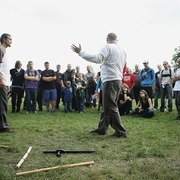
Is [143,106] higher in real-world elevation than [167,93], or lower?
lower

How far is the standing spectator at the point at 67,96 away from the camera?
11984mm

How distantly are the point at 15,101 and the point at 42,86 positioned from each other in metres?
1.24

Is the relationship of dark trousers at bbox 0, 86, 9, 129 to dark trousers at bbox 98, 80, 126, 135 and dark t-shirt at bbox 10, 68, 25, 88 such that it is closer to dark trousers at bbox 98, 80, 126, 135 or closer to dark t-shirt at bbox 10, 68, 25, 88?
dark trousers at bbox 98, 80, 126, 135

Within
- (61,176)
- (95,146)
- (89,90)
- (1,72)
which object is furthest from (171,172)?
(89,90)

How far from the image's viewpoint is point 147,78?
11867 mm

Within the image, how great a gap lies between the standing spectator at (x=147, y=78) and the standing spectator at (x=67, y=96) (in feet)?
10.1

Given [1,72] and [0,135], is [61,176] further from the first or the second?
[1,72]

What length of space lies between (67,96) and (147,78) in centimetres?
340

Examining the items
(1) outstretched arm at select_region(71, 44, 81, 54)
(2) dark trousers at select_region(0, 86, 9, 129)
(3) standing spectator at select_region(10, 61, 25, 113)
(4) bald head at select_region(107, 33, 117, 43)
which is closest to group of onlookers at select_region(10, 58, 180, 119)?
(3) standing spectator at select_region(10, 61, 25, 113)

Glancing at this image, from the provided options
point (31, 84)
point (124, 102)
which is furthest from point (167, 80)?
point (31, 84)

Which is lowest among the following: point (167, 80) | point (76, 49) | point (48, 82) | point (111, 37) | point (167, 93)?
point (167, 93)

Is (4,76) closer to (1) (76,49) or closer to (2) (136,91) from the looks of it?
(1) (76,49)

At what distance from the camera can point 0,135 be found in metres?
6.07

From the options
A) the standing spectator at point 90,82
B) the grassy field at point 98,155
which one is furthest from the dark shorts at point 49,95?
the grassy field at point 98,155
